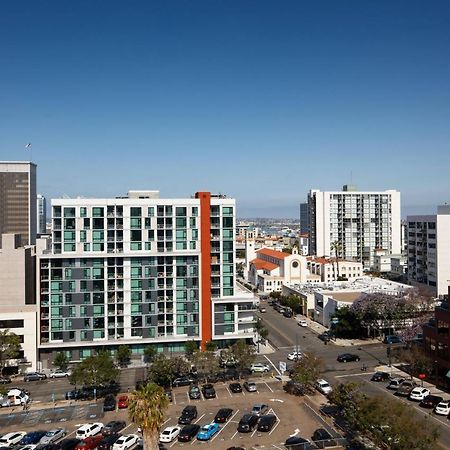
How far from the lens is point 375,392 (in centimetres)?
4656

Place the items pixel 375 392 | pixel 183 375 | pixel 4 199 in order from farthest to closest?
pixel 4 199 < pixel 183 375 < pixel 375 392

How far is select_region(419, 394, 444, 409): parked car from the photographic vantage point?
41750 millimetres

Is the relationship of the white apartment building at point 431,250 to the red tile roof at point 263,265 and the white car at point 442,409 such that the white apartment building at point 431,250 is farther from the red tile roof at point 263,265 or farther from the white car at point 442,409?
the white car at point 442,409

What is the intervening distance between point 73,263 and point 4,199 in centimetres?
12680

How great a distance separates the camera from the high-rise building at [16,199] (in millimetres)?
169750

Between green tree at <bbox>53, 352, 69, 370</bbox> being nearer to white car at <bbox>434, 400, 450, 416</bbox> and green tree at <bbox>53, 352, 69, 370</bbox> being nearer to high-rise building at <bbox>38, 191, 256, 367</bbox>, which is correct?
high-rise building at <bbox>38, 191, 256, 367</bbox>

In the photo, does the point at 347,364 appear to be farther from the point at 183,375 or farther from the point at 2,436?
the point at 2,436

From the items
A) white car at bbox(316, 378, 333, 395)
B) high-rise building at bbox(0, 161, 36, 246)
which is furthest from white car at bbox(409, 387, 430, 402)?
high-rise building at bbox(0, 161, 36, 246)

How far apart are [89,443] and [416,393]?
28464mm

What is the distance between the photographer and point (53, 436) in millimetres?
37844

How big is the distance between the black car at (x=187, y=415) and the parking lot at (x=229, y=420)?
1.47 ft

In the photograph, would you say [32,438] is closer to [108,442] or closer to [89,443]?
[89,443]

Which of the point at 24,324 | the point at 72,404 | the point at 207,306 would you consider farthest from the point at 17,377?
the point at 207,306

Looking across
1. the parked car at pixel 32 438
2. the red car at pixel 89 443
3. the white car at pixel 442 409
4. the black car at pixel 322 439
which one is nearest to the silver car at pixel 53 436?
the parked car at pixel 32 438
